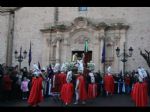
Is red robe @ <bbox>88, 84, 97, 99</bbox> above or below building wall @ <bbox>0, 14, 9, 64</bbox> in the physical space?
below

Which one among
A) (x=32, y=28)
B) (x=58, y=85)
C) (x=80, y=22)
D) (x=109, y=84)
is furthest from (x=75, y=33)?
(x=58, y=85)

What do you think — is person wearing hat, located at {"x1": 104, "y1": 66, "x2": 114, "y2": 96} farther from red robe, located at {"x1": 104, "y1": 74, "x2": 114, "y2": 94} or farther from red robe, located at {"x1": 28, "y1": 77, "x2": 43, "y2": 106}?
red robe, located at {"x1": 28, "y1": 77, "x2": 43, "y2": 106}

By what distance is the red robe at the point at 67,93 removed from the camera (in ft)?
52.3

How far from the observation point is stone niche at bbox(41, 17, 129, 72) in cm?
2711

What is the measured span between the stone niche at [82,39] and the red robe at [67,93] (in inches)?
434

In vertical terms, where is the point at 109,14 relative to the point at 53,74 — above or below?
above

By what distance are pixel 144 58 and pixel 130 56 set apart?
102 cm

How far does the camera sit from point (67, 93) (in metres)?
16.0

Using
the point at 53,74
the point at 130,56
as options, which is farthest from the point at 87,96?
the point at 130,56

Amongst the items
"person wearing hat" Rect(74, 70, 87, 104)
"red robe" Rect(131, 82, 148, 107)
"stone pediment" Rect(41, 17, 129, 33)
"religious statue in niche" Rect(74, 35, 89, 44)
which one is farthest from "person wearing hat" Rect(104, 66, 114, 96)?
"religious statue in niche" Rect(74, 35, 89, 44)
